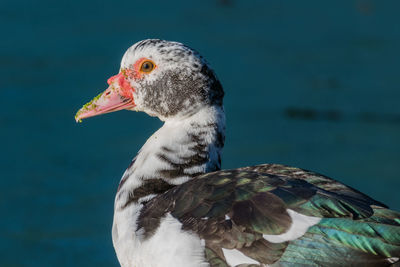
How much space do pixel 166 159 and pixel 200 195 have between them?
1.69ft

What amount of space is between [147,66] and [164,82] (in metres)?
0.15

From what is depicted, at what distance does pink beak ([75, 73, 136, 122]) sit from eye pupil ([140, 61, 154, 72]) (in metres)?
0.17

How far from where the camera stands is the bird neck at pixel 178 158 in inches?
166

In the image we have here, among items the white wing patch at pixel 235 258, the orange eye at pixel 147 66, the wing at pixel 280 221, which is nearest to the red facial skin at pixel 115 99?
the orange eye at pixel 147 66

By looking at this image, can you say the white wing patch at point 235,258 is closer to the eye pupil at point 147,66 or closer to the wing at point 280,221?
the wing at point 280,221

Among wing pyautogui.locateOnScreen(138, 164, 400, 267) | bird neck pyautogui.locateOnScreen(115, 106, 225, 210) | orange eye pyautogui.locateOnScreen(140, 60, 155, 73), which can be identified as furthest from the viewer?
orange eye pyautogui.locateOnScreen(140, 60, 155, 73)

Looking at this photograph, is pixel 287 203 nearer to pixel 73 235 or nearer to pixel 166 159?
pixel 166 159

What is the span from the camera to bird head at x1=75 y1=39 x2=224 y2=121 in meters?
4.30

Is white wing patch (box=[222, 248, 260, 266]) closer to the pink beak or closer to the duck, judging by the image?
the duck

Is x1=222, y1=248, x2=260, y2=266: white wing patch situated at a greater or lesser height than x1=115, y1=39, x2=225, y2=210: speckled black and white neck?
lesser

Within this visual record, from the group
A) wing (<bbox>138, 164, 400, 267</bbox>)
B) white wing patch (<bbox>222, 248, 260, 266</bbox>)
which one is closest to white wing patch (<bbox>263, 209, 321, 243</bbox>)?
wing (<bbox>138, 164, 400, 267</bbox>)

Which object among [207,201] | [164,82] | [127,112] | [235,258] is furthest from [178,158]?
[127,112]

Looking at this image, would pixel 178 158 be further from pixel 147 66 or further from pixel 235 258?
pixel 235 258

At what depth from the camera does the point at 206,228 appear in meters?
3.67
